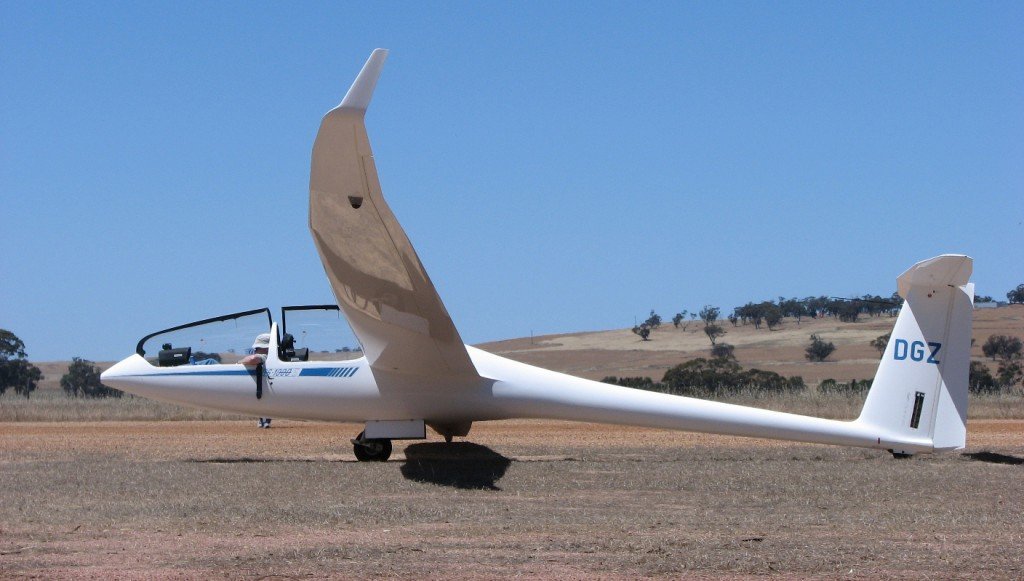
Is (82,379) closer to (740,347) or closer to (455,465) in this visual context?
(740,347)

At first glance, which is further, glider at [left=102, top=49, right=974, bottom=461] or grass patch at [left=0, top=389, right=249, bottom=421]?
grass patch at [left=0, top=389, right=249, bottom=421]

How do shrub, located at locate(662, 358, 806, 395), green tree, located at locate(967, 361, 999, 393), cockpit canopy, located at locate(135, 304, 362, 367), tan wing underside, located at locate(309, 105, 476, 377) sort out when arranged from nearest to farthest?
tan wing underside, located at locate(309, 105, 476, 377)
cockpit canopy, located at locate(135, 304, 362, 367)
shrub, located at locate(662, 358, 806, 395)
green tree, located at locate(967, 361, 999, 393)

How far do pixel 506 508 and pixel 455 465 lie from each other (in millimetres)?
3789

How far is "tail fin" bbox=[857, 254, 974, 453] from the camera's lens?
12.9 m

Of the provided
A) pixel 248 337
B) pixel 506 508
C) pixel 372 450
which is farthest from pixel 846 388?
pixel 506 508

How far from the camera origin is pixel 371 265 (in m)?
11.8

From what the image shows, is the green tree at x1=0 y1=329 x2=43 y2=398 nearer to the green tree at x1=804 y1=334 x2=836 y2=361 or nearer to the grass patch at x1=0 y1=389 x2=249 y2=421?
the grass patch at x1=0 y1=389 x2=249 y2=421

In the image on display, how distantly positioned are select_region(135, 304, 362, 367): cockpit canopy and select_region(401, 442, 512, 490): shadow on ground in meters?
1.93

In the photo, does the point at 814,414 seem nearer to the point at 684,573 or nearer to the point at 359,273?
the point at 359,273

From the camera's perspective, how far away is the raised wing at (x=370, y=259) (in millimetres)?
9719

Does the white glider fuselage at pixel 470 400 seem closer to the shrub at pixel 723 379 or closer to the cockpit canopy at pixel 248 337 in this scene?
the cockpit canopy at pixel 248 337

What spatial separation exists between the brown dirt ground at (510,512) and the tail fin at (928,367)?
500mm

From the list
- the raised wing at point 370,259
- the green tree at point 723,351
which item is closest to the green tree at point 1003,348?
the green tree at point 723,351

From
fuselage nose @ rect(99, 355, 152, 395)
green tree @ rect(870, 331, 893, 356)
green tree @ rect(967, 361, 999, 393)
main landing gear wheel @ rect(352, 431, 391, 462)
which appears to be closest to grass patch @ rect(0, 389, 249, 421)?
fuselage nose @ rect(99, 355, 152, 395)
